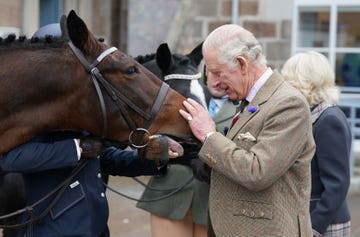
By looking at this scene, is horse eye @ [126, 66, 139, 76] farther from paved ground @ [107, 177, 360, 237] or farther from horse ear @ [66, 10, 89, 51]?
paved ground @ [107, 177, 360, 237]

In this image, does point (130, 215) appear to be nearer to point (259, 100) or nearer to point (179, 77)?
point (179, 77)

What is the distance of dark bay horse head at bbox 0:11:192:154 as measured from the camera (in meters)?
2.91

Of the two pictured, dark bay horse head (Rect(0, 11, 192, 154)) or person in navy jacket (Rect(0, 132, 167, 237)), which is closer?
dark bay horse head (Rect(0, 11, 192, 154))

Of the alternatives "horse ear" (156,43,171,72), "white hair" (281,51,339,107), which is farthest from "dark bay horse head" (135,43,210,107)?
"white hair" (281,51,339,107)

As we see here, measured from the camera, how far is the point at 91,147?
310 cm

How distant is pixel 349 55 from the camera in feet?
30.8

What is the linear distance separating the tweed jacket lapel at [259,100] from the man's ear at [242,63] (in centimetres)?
10

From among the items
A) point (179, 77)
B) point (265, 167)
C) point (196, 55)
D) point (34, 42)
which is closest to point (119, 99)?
point (34, 42)

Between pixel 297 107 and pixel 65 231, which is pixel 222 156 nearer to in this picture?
pixel 297 107

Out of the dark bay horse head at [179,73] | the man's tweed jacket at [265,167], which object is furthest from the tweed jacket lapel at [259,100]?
the dark bay horse head at [179,73]

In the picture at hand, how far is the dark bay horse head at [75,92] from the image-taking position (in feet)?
9.55

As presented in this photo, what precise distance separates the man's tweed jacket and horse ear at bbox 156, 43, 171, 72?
1.38m

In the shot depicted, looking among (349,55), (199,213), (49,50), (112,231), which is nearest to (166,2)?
(349,55)

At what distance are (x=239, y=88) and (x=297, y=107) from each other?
0.25 meters
